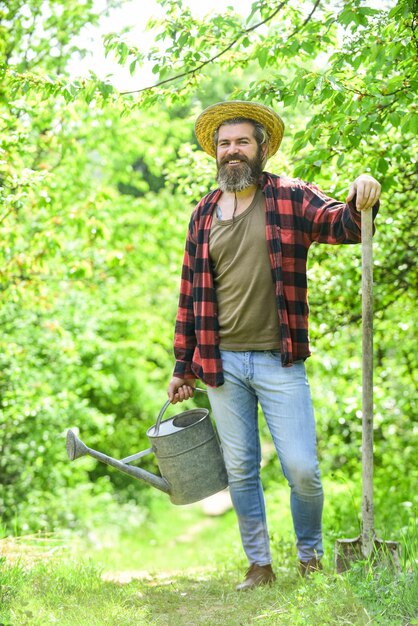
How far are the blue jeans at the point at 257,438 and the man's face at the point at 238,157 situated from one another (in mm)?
739

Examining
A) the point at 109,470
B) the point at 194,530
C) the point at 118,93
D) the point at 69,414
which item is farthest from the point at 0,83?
the point at 194,530

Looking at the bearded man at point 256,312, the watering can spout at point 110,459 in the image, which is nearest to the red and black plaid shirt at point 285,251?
the bearded man at point 256,312

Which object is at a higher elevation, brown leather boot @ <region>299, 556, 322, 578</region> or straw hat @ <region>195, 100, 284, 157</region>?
straw hat @ <region>195, 100, 284, 157</region>

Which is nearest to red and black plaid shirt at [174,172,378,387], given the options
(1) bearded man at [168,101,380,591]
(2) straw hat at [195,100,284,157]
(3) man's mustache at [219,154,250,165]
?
(1) bearded man at [168,101,380,591]

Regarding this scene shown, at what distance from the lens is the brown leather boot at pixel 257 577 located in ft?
10.8

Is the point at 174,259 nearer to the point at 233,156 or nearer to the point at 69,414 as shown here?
the point at 69,414

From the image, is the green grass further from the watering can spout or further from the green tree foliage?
the green tree foliage

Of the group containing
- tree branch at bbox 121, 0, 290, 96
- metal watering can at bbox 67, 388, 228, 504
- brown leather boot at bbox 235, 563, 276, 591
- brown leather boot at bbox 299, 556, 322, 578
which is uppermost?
tree branch at bbox 121, 0, 290, 96

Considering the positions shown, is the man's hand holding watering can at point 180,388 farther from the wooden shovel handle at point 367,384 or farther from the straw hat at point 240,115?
the straw hat at point 240,115

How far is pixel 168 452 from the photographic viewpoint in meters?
3.47

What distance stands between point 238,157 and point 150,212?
7382 mm

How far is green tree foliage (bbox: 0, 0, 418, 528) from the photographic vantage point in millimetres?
3609

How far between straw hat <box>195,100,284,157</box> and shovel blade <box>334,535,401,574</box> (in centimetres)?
177

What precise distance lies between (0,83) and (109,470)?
7.91 meters
